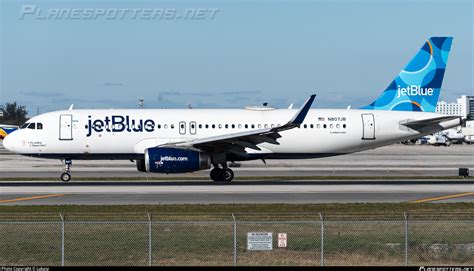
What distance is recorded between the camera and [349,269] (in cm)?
1755

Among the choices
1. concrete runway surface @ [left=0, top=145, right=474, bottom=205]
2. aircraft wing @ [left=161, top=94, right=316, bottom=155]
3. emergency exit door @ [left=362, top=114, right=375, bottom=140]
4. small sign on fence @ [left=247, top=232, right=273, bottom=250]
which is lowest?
small sign on fence @ [left=247, top=232, right=273, bottom=250]

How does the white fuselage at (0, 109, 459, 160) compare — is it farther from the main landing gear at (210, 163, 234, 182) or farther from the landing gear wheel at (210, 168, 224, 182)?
the landing gear wheel at (210, 168, 224, 182)

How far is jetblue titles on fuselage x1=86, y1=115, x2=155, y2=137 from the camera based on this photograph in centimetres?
4184

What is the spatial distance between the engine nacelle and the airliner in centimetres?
5

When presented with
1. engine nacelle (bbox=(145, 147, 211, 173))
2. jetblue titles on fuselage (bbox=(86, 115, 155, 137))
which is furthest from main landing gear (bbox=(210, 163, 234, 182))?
jetblue titles on fuselage (bbox=(86, 115, 155, 137))

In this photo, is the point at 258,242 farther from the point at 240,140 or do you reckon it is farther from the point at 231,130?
the point at 231,130

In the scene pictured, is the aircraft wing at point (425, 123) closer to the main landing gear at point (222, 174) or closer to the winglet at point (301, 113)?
the winglet at point (301, 113)

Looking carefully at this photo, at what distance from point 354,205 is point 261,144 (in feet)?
43.1

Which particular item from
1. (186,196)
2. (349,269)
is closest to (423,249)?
(349,269)

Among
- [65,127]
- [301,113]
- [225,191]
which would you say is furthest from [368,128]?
[65,127]

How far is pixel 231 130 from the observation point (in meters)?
43.3

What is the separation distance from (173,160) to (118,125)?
16.6 ft

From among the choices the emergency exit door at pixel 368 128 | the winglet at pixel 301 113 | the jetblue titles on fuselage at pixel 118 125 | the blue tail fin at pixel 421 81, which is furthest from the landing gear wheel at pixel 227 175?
the blue tail fin at pixel 421 81

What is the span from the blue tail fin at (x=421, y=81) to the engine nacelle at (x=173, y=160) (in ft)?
41.9
